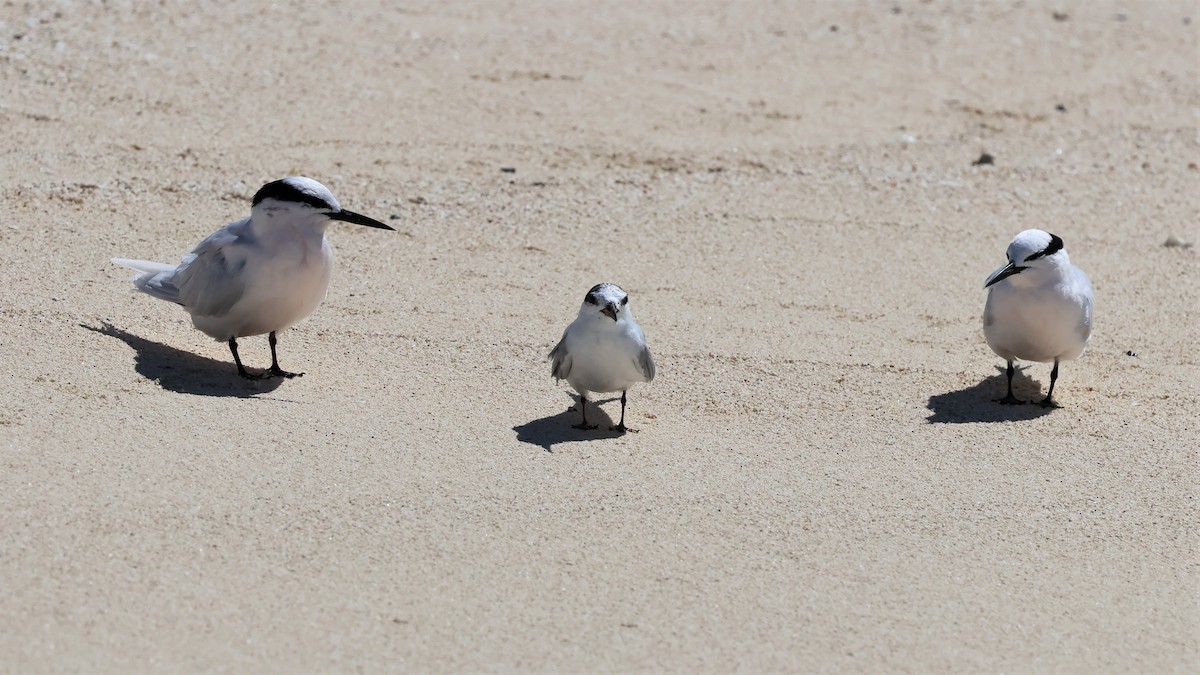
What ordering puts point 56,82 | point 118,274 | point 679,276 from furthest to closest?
point 56,82, point 679,276, point 118,274

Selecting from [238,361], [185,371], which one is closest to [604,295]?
[238,361]

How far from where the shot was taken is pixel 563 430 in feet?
18.5

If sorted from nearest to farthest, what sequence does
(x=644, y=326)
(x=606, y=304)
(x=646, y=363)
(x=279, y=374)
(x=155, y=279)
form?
(x=606, y=304) → (x=646, y=363) → (x=279, y=374) → (x=155, y=279) → (x=644, y=326)

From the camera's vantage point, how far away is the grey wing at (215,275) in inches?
231

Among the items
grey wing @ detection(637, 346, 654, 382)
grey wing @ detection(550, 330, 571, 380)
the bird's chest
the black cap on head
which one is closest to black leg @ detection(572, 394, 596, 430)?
grey wing @ detection(550, 330, 571, 380)

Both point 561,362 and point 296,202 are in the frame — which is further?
point 296,202

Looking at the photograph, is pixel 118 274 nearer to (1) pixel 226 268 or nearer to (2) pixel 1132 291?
(1) pixel 226 268

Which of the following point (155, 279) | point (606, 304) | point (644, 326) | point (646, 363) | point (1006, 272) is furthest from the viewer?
point (644, 326)

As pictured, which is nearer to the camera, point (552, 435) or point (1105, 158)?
point (552, 435)

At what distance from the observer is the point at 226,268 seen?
5.91 metres

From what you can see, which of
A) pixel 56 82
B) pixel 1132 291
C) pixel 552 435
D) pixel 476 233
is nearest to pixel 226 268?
pixel 552 435

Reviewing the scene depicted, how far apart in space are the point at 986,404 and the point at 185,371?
3378 millimetres

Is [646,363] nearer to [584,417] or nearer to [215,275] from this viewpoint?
[584,417]

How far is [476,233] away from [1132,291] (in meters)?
3.48
